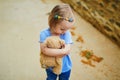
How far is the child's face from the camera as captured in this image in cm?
163

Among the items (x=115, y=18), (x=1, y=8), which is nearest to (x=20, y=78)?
(x=115, y=18)

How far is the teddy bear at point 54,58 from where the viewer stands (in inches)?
65.6

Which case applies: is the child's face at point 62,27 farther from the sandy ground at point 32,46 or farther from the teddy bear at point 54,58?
the sandy ground at point 32,46

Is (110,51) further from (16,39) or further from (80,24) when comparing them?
(16,39)

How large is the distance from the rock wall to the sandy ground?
7 cm

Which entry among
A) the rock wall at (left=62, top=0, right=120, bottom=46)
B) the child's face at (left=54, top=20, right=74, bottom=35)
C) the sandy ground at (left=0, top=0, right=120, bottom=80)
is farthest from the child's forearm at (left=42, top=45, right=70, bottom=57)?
the rock wall at (left=62, top=0, right=120, bottom=46)

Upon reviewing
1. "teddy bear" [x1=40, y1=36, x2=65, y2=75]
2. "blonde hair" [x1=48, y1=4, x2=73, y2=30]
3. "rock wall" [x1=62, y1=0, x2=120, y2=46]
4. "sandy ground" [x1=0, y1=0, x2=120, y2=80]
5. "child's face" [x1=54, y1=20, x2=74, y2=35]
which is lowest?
"sandy ground" [x1=0, y1=0, x2=120, y2=80]

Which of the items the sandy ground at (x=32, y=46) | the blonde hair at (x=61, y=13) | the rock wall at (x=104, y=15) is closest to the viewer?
the blonde hair at (x=61, y=13)

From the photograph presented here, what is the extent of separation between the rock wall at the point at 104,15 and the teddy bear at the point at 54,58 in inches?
52.9

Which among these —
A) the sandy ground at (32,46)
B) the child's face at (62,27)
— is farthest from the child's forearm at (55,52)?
the sandy ground at (32,46)

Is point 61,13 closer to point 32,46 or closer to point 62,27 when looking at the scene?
point 62,27

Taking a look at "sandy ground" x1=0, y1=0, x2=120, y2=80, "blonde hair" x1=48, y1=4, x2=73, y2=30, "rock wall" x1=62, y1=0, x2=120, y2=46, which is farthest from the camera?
"rock wall" x1=62, y1=0, x2=120, y2=46

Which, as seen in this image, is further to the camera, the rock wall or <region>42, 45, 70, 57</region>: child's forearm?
the rock wall

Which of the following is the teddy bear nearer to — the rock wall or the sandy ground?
the sandy ground
